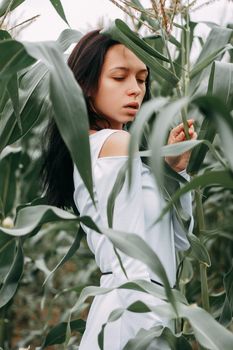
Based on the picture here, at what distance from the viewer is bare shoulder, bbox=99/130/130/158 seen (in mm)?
1227

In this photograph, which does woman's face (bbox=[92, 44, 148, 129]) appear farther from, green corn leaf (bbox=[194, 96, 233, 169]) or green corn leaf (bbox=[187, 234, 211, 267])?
green corn leaf (bbox=[194, 96, 233, 169])

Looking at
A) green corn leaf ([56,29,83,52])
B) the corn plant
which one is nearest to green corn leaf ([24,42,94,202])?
the corn plant

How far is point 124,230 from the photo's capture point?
120 cm

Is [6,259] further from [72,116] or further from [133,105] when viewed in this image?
[72,116]

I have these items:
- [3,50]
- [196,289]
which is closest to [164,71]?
[3,50]

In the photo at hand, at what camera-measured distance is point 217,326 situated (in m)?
1.00

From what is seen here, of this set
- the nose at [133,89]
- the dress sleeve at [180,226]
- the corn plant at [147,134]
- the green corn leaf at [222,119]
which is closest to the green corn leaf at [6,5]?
the corn plant at [147,134]

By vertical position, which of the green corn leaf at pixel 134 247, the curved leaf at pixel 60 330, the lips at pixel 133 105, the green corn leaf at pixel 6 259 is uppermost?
the green corn leaf at pixel 134 247

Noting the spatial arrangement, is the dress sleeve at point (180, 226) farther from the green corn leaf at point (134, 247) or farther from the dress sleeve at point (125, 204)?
the green corn leaf at point (134, 247)

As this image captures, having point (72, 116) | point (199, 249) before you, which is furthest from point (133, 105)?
point (72, 116)

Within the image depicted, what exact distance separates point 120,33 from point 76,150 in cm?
39

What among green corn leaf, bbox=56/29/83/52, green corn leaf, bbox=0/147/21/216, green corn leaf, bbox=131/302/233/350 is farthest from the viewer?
green corn leaf, bbox=0/147/21/216

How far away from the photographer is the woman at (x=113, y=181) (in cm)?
121

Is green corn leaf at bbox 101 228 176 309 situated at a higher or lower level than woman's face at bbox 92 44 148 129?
higher
